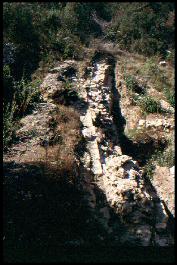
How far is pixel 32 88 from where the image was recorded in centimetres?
1105

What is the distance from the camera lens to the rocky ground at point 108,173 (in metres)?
7.70

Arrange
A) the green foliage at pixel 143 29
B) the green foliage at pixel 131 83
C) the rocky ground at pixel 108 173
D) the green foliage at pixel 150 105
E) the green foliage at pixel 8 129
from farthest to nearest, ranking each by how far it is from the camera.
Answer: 1. the green foliage at pixel 143 29
2. the green foliage at pixel 131 83
3. the green foliage at pixel 150 105
4. the green foliage at pixel 8 129
5. the rocky ground at pixel 108 173

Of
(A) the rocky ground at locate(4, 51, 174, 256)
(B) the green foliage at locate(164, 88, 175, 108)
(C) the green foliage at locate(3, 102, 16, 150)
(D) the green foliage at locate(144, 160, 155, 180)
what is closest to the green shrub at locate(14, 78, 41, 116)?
(A) the rocky ground at locate(4, 51, 174, 256)

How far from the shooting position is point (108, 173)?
29.8ft

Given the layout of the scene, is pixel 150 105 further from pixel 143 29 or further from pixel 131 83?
pixel 143 29

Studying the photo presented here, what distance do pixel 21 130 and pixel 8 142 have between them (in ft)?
2.52

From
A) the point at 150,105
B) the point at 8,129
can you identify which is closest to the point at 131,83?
the point at 150,105

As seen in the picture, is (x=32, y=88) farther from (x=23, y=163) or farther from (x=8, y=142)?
(x=23, y=163)

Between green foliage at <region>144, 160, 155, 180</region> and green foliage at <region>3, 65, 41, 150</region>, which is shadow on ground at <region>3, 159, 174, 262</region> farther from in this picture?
green foliage at <region>144, 160, 155, 180</region>

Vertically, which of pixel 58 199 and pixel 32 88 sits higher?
Result: pixel 32 88

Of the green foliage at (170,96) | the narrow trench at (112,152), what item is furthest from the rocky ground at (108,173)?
the green foliage at (170,96)

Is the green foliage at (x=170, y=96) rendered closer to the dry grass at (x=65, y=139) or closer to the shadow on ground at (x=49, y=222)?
the dry grass at (x=65, y=139)

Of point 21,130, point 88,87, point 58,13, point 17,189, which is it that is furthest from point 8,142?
point 58,13

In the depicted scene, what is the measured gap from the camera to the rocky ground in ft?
25.3
